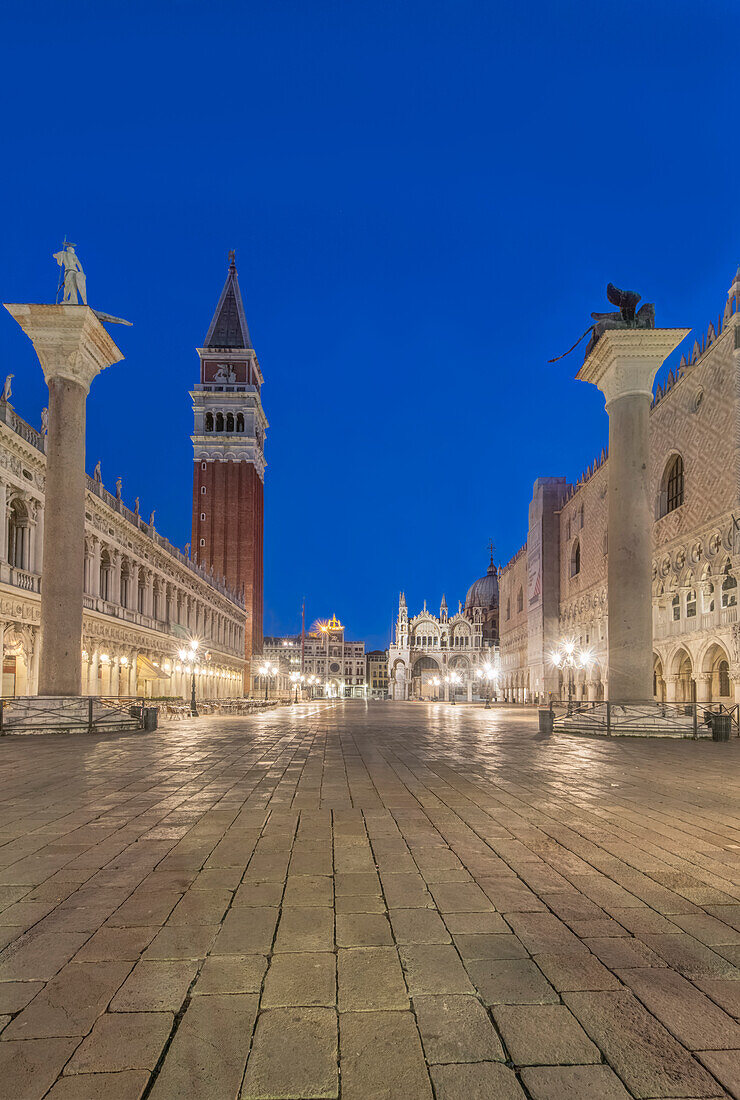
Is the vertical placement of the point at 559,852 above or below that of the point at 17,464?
below

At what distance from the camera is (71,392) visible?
745 inches

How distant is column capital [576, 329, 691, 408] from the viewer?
63.7ft

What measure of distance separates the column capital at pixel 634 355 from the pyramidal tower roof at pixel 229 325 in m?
73.3

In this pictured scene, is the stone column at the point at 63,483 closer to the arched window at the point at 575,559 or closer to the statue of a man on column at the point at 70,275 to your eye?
the statue of a man on column at the point at 70,275

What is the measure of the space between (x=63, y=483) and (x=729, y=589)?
23.3m

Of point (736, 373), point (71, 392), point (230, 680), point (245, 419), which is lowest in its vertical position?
point (230, 680)

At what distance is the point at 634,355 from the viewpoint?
19656mm

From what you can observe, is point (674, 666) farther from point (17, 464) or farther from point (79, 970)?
point (79, 970)

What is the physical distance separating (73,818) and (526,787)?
533 centimetres

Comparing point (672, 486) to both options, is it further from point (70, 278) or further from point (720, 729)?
point (70, 278)

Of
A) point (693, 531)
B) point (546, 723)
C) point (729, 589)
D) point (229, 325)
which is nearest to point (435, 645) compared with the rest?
point (229, 325)

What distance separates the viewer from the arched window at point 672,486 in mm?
33062

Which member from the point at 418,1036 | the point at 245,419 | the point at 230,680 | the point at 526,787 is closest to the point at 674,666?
the point at 526,787

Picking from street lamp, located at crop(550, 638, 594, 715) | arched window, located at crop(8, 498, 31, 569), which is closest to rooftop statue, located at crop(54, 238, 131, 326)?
arched window, located at crop(8, 498, 31, 569)
